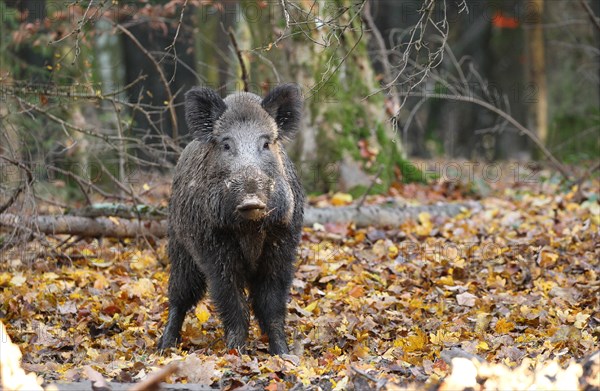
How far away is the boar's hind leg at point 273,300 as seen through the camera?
6457 mm

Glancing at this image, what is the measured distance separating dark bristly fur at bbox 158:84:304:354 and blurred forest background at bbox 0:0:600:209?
0.47 meters

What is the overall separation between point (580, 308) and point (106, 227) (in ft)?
17.0

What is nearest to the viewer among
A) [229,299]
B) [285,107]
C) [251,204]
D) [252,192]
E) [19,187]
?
[251,204]

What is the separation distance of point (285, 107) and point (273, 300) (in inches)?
64.1

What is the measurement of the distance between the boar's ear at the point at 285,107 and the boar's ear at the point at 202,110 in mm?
402

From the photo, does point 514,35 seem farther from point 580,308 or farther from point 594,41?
point 580,308

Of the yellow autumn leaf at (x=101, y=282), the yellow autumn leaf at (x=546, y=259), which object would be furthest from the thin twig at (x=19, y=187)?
the yellow autumn leaf at (x=546, y=259)

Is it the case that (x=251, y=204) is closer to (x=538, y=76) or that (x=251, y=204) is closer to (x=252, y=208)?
(x=252, y=208)

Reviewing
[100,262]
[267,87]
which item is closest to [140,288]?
[100,262]

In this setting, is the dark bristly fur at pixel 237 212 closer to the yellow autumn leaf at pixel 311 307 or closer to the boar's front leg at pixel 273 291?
the boar's front leg at pixel 273 291

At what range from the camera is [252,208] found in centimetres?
571

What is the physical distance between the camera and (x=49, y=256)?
856 centimetres

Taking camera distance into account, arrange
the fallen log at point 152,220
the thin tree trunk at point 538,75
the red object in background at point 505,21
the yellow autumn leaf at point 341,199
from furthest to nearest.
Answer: the red object in background at point 505,21, the thin tree trunk at point 538,75, the yellow autumn leaf at point 341,199, the fallen log at point 152,220

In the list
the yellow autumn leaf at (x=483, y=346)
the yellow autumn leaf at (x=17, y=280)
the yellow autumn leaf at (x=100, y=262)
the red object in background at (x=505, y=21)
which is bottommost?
the yellow autumn leaf at (x=100, y=262)
